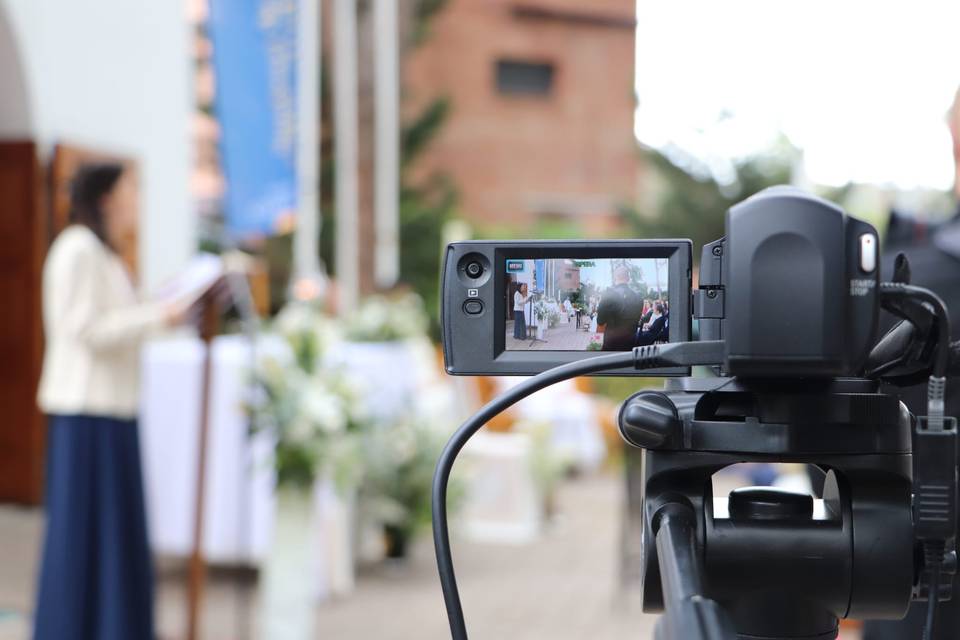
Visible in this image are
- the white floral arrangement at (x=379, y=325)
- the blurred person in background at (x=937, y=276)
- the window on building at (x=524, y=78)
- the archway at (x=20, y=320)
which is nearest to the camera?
the blurred person in background at (x=937, y=276)

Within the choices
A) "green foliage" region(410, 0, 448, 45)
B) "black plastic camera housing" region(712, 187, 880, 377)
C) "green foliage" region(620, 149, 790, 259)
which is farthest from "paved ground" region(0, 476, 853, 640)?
"green foliage" region(410, 0, 448, 45)

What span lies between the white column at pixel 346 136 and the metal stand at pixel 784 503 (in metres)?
6.78

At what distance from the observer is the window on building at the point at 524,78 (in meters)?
19.7

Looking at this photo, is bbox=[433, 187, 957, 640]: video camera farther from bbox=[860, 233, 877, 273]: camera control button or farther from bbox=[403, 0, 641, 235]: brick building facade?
bbox=[403, 0, 641, 235]: brick building facade

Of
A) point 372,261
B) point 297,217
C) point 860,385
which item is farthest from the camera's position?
point 372,261

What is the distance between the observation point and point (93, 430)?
10.5ft

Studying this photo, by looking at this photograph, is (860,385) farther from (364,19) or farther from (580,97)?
(580,97)

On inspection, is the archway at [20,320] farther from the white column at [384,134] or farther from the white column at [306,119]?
the white column at [384,134]

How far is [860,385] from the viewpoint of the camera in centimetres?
62

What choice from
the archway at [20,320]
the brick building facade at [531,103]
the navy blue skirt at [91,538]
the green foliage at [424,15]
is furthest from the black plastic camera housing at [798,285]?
the brick building facade at [531,103]

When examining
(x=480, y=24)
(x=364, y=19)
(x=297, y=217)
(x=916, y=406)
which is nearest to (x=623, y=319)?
Answer: (x=916, y=406)

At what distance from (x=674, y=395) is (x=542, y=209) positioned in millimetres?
19394

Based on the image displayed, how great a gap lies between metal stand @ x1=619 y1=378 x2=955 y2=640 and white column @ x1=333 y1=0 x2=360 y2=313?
6778 mm

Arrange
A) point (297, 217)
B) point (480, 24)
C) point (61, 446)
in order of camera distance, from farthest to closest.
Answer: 1. point (480, 24)
2. point (297, 217)
3. point (61, 446)
